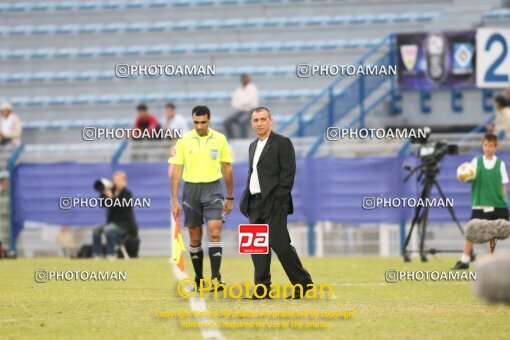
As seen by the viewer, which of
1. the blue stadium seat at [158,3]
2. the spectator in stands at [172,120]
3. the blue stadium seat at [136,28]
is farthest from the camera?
the blue stadium seat at [158,3]

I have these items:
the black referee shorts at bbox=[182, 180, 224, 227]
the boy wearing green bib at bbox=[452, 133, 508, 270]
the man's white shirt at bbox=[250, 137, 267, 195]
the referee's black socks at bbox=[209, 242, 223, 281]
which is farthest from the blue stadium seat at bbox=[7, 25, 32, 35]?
the man's white shirt at bbox=[250, 137, 267, 195]

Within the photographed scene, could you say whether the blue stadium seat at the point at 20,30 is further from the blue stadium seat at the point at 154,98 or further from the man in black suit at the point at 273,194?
the man in black suit at the point at 273,194

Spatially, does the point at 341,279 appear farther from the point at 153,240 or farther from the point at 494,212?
the point at 153,240

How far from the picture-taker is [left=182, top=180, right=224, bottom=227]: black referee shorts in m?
13.0

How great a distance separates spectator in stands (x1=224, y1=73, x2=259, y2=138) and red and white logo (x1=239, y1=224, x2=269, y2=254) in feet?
43.2

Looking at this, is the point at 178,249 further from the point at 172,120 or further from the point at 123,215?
the point at 172,120

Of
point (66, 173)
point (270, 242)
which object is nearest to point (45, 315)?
point (270, 242)

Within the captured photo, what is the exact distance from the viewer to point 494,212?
52.0 ft

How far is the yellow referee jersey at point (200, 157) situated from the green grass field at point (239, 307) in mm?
1310

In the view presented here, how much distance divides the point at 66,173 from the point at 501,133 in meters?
8.17

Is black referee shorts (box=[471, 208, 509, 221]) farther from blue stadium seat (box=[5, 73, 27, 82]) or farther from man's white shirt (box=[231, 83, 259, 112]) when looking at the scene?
blue stadium seat (box=[5, 73, 27, 82])

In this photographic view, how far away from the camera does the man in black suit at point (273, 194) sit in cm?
1140

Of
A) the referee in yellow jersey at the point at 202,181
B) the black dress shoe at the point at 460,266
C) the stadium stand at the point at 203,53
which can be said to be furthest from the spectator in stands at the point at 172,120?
the referee in yellow jersey at the point at 202,181

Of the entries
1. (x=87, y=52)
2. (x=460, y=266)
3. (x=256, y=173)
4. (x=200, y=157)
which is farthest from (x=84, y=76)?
(x=256, y=173)
